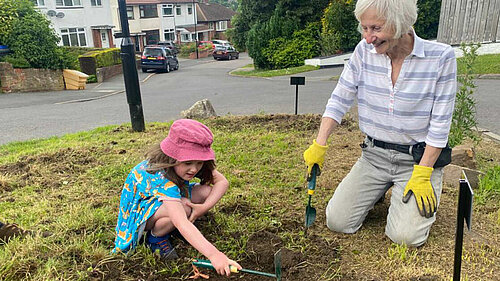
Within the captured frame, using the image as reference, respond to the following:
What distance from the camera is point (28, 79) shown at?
44.3 ft

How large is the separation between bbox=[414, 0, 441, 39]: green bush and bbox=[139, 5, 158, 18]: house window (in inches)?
1244

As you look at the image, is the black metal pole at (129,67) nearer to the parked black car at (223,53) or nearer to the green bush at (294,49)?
the green bush at (294,49)

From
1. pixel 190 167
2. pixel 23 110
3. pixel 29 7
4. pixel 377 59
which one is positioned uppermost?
pixel 29 7

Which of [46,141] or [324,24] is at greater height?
[324,24]

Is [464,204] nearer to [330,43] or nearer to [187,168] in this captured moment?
[187,168]

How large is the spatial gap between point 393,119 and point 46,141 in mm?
5162

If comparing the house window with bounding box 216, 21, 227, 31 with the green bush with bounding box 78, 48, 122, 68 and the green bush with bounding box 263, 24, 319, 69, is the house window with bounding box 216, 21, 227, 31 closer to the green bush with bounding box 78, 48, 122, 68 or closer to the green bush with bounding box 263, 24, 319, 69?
the green bush with bounding box 78, 48, 122, 68

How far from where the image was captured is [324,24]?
19.5m

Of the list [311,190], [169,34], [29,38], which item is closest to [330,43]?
[29,38]

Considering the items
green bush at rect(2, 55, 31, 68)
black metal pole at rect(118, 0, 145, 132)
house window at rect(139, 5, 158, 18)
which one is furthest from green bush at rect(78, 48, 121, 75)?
house window at rect(139, 5, 158, 18)

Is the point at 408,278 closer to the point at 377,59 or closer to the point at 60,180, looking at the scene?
the point at 377,59

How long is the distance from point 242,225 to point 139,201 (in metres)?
0.84

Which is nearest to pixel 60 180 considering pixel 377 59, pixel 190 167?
pixel 190 167

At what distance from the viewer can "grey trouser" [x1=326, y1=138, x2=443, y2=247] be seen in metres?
2.60
